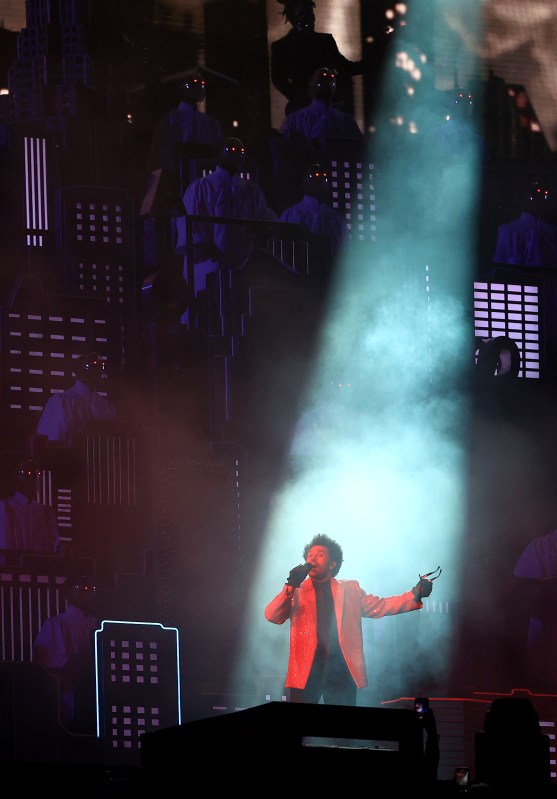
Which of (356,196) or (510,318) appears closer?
(356,196)

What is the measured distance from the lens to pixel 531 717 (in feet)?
9.05

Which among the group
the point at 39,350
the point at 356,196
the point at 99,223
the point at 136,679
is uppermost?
the point at 356,196

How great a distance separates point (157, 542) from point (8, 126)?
2.32 m

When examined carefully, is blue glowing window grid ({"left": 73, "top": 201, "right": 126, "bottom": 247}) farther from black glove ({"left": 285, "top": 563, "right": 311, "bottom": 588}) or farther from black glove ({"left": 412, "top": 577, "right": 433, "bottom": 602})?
black glove ({"left": 412, "top": 577, "right": 433, "bottom": 602})

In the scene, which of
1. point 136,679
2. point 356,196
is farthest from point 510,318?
point 136,679

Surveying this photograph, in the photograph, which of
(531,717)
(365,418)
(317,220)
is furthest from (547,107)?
(531,717)

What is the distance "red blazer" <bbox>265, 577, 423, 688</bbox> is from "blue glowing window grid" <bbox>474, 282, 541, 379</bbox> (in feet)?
7.27

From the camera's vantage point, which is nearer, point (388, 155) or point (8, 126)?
point (8, 126)

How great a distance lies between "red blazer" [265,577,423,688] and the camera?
5.39 metres

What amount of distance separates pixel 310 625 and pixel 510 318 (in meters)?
2.60

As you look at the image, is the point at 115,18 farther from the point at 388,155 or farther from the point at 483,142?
the point at 483,142

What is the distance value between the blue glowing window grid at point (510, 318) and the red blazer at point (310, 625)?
7.27 ft

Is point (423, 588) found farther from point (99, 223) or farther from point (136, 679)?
point (99, 223)

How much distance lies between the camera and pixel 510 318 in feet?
23.7
